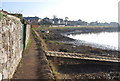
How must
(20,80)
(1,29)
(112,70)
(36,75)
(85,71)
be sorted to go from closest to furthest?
(1,29) → (20,80) → (36,75) → (85,71) → (112,70)

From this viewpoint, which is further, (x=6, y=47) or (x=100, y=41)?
(x=100, y=41)

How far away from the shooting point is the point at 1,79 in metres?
4.53

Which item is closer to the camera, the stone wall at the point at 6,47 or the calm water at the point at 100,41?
the stone wall at the point at 6,47

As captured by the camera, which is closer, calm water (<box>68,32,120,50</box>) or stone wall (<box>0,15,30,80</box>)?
stone wall (<box>0,15,30,80</box>)

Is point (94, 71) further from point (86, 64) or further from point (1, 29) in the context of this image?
point (1, 29)

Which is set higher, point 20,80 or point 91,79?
point 20,80

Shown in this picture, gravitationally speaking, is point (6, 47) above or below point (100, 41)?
above

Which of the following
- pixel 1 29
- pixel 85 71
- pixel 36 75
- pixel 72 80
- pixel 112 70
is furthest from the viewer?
pixel 112 70

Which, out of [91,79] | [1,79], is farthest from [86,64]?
[1,79]

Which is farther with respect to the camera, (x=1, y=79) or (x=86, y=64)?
(x=86, y=64)

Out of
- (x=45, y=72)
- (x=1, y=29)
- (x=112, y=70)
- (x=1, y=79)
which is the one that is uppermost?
(x=1, y=29)

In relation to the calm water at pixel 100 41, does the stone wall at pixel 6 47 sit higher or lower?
higher

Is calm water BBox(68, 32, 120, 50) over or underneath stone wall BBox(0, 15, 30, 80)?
underneath

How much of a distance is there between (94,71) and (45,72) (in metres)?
8.78
